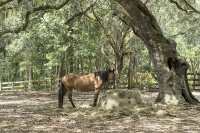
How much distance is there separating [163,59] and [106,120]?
15.0 ft

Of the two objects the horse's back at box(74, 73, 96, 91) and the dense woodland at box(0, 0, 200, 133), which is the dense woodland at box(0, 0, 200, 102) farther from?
the horse's back at box(74, 73, 96, 91)

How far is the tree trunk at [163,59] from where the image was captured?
15.4 meters

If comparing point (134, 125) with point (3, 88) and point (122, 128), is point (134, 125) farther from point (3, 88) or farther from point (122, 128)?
point (3, 88)

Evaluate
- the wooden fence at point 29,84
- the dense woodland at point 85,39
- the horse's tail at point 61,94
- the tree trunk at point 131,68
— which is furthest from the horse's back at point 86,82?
the wooden fence at point 29,84

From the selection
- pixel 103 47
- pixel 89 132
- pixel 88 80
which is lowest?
pixel 89 132

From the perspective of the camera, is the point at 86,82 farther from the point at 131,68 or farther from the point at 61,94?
the point at 131,68

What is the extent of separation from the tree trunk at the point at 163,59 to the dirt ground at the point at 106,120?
3.34 ft

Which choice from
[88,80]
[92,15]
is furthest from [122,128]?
[92,15]

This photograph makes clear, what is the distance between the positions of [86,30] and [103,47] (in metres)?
2.09

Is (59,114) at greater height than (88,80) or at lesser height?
lesser

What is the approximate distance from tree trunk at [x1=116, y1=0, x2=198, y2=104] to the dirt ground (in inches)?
40.1

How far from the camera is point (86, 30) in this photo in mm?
30344

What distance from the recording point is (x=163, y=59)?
15.8 metres

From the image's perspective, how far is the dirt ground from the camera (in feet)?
34.4
